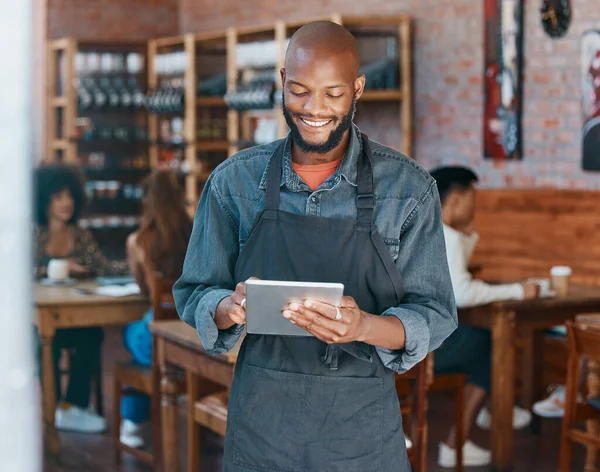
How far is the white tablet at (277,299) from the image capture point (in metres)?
1.70

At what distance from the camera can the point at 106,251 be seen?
9.61 metres

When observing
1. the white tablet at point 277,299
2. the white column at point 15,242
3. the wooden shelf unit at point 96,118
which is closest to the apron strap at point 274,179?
the white tablet at point 277,299

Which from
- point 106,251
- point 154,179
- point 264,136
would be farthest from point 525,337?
point 106,251

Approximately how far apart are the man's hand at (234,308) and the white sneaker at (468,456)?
3.22 metres

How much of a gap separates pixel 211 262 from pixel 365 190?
12.8 inches

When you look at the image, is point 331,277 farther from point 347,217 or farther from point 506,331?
point 506,331

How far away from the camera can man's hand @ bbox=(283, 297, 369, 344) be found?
5.57 feet

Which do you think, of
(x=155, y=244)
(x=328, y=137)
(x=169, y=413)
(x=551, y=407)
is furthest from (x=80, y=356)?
(x=328, y=137)

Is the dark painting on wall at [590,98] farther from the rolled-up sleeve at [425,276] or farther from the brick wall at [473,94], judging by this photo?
the rolled-up sleeve at [425,276]

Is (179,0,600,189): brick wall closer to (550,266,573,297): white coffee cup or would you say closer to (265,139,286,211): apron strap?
(550,266,573,297): white coffee cup

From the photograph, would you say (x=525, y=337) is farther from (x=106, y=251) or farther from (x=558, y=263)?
(x=106, y=251)

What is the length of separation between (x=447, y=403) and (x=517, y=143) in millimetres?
1677

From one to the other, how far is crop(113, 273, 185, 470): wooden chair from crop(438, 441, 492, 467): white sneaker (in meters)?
1.32

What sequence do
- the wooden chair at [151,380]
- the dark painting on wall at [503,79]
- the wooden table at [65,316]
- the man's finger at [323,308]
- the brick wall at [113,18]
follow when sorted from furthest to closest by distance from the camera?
the brick wall at [113,18], the dark painting on wall at [503,79], the wooden table at [65,316], the wooden chair at [151,380], the man's finger at [323,308]
